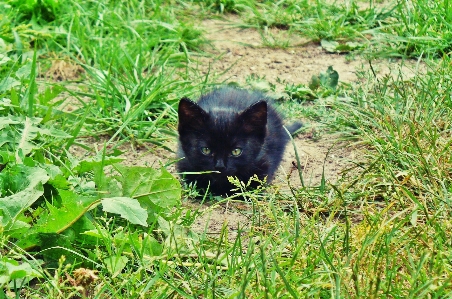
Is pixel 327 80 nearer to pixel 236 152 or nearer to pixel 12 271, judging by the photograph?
pixel 236 152

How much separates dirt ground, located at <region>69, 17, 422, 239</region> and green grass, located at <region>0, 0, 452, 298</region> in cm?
11

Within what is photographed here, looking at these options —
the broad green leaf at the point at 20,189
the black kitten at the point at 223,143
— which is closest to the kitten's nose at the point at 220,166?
the black kitten at the point at 223,143

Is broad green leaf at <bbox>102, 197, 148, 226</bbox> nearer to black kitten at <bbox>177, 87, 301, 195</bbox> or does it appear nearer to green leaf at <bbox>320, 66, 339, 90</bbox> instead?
black kitten at <bbox>177, 87, 301, 195</bbox>

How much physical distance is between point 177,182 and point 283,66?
8.43ft

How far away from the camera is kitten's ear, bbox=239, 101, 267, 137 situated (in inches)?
164

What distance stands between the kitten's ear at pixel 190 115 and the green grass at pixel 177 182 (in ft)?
1.04

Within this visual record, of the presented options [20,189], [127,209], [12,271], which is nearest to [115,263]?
[127,209]

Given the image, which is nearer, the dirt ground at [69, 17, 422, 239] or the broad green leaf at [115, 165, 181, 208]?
the broad green leaf at [115, 165, 181, 208]

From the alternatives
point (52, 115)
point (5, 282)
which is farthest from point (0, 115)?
point (5, 282)

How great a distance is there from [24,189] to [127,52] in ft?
6.86

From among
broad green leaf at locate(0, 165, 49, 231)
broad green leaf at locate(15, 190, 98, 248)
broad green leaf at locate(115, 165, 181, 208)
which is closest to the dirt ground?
broad green leaf at locate(115, 165, 181, 208)

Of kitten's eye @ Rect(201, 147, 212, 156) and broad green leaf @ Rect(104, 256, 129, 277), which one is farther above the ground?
broad green leaf @ Rect(104, 256, 129, 277)

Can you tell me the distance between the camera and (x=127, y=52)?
5.04m

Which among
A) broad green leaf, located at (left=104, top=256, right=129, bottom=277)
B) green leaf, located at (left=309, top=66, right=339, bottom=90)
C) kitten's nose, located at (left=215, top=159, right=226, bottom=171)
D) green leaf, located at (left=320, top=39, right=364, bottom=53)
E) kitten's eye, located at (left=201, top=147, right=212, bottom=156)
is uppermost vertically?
green leaf, located at (left=320, top=39, right=364, bottom=53)
